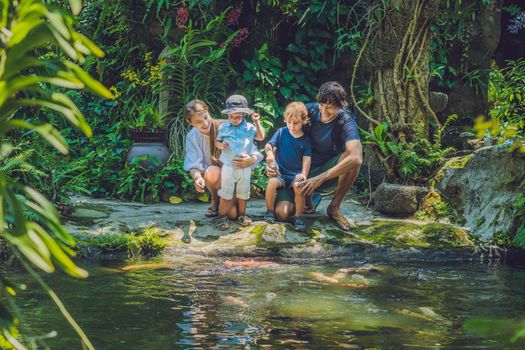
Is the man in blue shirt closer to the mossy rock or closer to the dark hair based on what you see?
the dark hair

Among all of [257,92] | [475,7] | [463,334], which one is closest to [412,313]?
[463,334]

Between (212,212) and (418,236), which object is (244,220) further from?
(418,236)

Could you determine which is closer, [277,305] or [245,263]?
[277,305]

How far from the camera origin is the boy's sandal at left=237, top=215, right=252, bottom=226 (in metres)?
7.54

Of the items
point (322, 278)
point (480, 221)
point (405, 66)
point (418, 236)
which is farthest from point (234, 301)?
point (405, 66)

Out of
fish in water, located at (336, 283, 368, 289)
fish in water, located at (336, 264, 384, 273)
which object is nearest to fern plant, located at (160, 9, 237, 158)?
fish in water, located at (336, 264, 384, 273)

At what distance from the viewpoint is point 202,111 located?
24.6ft

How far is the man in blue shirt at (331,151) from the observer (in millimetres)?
7422

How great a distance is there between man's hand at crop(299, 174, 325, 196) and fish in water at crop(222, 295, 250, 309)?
6.54 feet

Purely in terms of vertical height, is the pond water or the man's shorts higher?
the man's shorts

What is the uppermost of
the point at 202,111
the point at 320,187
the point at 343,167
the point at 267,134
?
the point at 202,111

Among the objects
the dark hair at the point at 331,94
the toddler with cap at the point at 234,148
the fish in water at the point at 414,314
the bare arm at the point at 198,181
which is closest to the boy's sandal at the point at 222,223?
the toddler with cap at the point at 234,148

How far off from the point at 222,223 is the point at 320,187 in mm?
1047

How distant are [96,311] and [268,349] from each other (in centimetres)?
139
